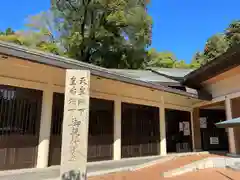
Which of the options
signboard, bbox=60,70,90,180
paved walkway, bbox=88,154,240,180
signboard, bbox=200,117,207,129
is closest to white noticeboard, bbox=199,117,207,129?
signboard, bbox=200,117,207,129

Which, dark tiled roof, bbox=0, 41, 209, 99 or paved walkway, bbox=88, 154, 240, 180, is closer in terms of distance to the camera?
dark tiled roof, bbox=0, 41, 209, 99

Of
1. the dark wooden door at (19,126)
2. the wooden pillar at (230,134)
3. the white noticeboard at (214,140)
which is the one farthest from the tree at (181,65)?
the dark wooden door at (19,126)

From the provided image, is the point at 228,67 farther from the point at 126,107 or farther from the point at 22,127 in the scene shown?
the point at 22,127

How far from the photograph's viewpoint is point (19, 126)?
22.8 ft

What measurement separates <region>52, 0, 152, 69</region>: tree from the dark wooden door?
13694 mm

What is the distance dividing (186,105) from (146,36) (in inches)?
384

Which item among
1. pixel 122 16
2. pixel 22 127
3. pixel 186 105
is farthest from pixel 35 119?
pixel 122 16

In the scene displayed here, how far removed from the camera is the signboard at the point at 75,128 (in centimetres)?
441

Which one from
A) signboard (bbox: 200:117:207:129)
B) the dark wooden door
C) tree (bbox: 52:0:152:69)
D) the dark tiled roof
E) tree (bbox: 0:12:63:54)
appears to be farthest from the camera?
tree (bbox: 0:12:63:54)

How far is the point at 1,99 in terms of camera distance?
667cm

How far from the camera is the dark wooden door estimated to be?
6.62 metres

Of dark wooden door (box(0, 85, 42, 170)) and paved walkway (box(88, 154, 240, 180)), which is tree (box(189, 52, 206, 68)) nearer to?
paved walkway (box(88, 154, 240, 180))

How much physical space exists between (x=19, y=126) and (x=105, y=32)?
14545mm

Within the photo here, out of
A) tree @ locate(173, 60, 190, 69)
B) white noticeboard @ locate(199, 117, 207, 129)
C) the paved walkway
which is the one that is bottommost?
the paved walkway
